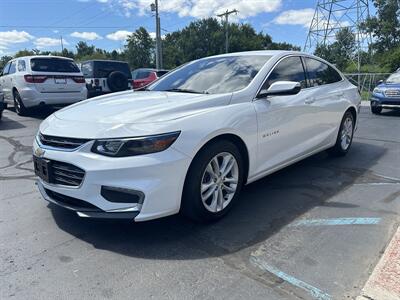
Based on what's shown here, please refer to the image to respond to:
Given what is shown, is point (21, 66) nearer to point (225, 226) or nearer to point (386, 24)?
point (225, 226)

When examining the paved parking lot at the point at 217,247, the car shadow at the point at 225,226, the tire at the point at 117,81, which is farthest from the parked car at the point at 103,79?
the car shadow at the point at 225,226

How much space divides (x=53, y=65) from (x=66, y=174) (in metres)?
7.88

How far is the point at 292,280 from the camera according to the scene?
8.57 feet

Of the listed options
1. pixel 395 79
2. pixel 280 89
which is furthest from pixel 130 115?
pixel 395 79

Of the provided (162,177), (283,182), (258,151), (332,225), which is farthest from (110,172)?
(283,182)

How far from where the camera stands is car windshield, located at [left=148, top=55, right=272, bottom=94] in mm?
3969

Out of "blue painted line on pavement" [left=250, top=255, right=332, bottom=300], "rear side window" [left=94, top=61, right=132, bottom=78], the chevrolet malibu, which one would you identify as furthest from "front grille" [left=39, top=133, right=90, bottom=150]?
"rear side window" [left=94, top=61, right=132, bottom=78]

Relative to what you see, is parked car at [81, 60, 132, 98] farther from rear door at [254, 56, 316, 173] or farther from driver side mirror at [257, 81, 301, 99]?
driver side mirror at [257, 81, 301, 99]

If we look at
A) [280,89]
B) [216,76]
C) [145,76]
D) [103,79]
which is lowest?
[280,89]

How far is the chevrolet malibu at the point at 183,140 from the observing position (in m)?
2.93

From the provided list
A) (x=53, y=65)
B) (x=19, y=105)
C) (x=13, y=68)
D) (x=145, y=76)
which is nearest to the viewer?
(x=53, y=65)

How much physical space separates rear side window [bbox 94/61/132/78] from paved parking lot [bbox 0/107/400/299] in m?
8.92

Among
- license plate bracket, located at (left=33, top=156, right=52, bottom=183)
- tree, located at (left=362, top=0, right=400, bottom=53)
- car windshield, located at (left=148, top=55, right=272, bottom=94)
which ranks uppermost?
tree, located at (left=362, top=0, right=400, bottom=53)

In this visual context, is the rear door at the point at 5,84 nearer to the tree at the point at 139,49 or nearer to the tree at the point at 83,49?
the tree at the point at 139,49
